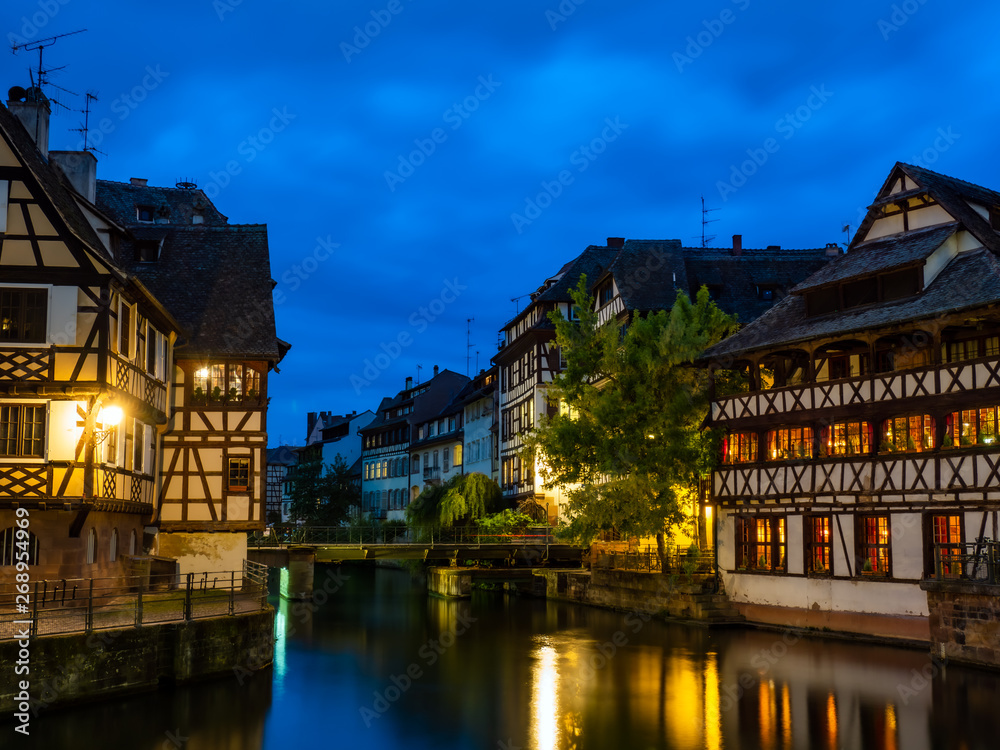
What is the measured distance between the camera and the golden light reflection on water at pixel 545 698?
59.6 feet

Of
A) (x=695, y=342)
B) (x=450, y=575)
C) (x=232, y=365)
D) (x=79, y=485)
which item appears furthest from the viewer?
(x=450, y=575)

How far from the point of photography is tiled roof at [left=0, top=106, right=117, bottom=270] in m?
24.7

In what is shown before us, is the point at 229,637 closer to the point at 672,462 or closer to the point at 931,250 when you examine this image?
the point at 672,462

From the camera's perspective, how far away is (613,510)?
1405 inches

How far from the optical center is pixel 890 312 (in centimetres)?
2895

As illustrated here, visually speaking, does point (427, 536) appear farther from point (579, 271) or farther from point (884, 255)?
point (884, 255)

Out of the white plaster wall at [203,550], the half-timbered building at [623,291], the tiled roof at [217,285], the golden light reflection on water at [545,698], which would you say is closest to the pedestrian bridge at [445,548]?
the half-timbered building at [623,291]

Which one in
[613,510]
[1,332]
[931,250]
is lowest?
[613,510]

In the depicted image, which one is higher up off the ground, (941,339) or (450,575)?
(941,339)

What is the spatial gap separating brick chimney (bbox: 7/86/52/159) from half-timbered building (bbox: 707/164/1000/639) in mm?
20459

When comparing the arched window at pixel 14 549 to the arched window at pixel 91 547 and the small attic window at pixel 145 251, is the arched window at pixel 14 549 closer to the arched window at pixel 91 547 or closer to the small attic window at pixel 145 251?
the arched window at pixel 91 547

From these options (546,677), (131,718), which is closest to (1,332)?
(131,718)

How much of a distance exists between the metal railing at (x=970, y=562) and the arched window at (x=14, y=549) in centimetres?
2025

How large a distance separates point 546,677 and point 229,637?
706cm
